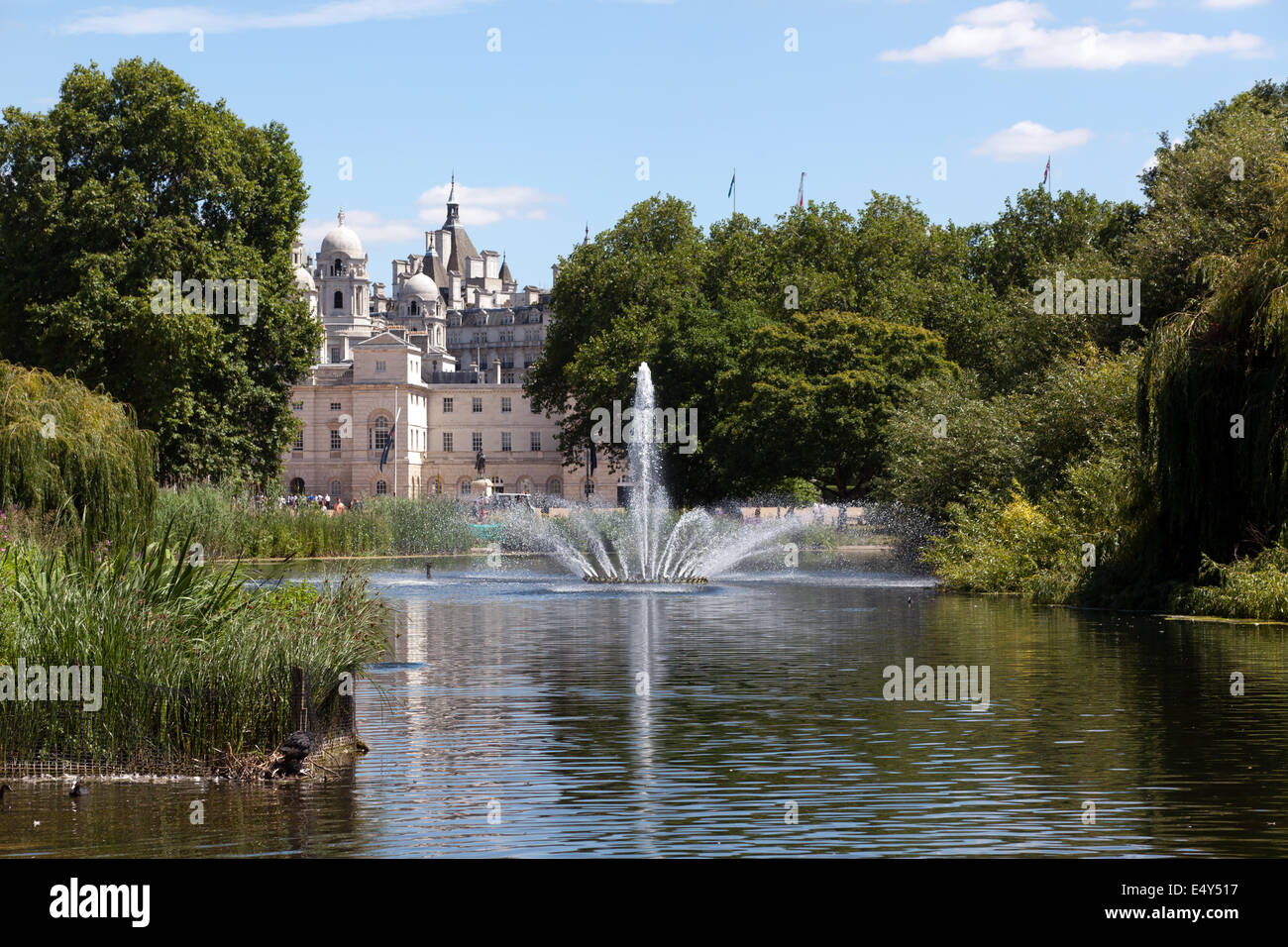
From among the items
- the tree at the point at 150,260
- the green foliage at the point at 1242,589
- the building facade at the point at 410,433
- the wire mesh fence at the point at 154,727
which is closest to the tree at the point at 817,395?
the tree at the point at 150,260

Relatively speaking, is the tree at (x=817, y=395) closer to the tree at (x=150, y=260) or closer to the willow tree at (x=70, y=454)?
the tree at (x=150, y=260)

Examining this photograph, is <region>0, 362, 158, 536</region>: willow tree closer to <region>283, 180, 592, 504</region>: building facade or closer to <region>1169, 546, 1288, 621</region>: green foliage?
<region>1169, 546, 1288, 621</region>: green foliage

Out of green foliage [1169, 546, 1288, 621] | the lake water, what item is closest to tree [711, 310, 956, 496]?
green foliage [1169, 546, 1288, 621]

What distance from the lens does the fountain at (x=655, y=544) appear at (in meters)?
42.5

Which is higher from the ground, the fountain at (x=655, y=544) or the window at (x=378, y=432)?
the window at (x=378, y=432)

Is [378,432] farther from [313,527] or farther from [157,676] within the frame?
[157,676]

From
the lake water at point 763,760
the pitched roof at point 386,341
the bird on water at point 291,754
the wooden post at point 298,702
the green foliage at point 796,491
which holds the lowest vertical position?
the lake water at point 763,760

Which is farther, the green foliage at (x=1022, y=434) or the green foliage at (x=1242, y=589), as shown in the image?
the green foliage at (x=1022, y=434)

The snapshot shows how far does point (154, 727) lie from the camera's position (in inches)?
519

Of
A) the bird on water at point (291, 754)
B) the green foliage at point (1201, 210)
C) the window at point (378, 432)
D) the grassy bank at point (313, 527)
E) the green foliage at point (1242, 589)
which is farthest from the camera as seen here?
the window at point (378, 432)

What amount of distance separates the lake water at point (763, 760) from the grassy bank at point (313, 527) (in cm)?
1932

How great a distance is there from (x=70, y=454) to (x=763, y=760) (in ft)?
60.5

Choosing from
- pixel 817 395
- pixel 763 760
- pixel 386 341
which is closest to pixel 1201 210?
pixel 817 395
